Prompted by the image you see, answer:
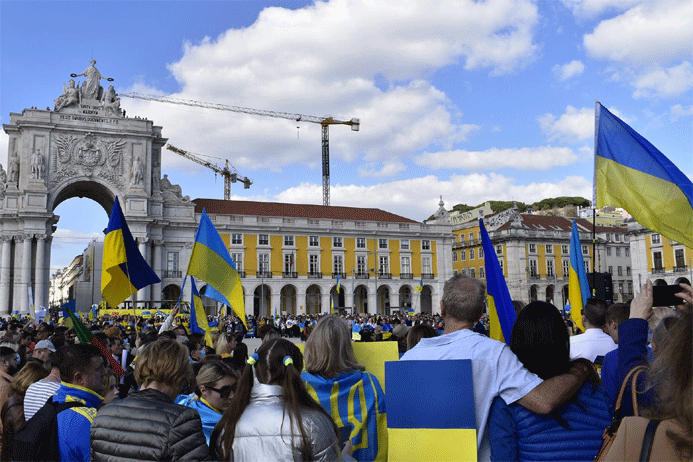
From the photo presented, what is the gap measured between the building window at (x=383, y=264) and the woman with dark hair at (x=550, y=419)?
5851 cm

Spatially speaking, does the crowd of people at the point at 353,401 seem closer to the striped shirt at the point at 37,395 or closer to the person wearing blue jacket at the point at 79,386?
the person wearing blue jacket at the point at 79,386

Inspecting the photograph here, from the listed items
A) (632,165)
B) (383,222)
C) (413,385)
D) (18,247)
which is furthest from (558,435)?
(383,222)

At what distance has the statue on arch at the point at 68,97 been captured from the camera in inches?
2032

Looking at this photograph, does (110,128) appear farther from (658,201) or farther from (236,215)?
(658,201)

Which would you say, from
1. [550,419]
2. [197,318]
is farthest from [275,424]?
[197,318]

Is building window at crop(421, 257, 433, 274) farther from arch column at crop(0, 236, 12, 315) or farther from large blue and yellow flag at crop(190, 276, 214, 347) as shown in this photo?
large blue and yellow flag at crop(190, 276, 214, 347)

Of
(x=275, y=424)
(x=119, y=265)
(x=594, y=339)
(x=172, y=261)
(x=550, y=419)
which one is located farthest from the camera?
(x=172, y=261)

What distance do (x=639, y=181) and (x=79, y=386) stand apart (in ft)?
17.1

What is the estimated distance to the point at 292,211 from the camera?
204ft

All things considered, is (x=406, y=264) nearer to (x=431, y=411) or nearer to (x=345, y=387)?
(x=345, y=387)

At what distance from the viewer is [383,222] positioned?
62.8m

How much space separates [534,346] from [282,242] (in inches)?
2188

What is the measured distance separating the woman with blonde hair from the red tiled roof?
54.2 meters

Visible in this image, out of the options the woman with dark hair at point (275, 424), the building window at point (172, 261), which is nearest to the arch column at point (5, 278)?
the building window at point (172, 261)
